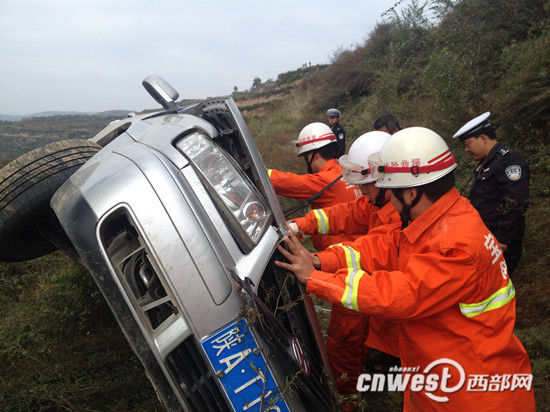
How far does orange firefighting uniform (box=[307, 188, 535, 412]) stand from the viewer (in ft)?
5.64

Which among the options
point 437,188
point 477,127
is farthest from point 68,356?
point 477,127

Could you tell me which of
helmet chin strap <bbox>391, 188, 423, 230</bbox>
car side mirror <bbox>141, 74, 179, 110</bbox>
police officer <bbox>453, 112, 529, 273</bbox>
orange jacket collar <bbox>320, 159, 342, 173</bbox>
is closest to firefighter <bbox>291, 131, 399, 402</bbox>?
orange jacket collar <bbox>320, 159, 342, 173</bbox>

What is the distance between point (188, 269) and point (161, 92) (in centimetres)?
178

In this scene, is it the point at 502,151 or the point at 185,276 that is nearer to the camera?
the point at 185,276

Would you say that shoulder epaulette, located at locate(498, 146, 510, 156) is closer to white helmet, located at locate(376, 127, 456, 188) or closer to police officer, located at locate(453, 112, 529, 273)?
police officer, located at locate(453, 112, 529, 273)

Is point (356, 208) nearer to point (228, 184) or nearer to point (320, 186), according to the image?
point (320, 186)

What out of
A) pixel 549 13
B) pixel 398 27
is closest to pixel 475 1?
pixel 549 13

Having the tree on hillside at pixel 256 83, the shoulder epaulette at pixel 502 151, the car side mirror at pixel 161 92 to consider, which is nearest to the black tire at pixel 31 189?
the car side mirror at pixel 161 92

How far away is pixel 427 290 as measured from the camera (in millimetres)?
1707

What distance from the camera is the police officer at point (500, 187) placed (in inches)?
123

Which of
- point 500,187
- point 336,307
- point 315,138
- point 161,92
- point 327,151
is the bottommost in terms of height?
point 336,307

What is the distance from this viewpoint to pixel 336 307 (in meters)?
3.05

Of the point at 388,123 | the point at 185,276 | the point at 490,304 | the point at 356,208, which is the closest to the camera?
the point at 185,276

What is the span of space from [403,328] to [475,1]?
9449 millimetres
